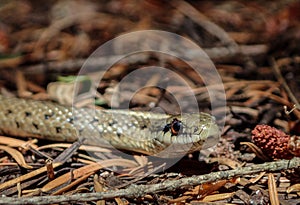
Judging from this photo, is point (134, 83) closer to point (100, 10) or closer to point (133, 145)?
point (133, 145)

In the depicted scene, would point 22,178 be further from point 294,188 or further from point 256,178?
point 294,188

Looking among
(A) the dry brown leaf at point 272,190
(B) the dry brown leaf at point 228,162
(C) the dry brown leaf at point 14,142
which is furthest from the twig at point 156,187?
(C) the dry brown leaf at point 14,142

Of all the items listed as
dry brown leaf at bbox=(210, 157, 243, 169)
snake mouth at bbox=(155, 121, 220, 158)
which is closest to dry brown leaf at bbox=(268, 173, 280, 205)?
dry brown leaf at bbox=(210, 157, 243, 169)

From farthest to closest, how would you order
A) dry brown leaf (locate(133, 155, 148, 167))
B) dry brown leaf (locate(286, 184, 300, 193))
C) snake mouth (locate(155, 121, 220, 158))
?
dry brown leaf (locate(133, 155, 148, 167)) < snake mouth (locate(155, 121, 220, 158)) < dry brown leaf (locate(286, 184, 300, 193))

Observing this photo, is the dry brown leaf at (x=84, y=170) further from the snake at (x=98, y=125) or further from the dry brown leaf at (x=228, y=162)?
the dry brown leaf at (x=228, y=162)

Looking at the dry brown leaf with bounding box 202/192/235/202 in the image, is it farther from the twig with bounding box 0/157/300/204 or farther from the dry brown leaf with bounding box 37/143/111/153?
the dry brown leaf with bounding box 37/143/111/153

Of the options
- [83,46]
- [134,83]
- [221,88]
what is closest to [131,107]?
[134,83]
